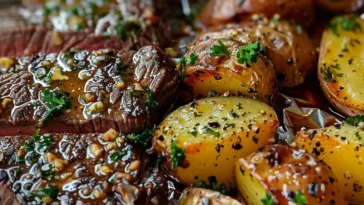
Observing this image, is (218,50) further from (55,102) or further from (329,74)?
(55,102)

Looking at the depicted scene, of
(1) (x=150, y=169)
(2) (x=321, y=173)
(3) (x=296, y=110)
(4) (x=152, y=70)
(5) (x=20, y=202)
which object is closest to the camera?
(2) (x=321, y=173)

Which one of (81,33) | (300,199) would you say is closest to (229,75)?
(300,199)

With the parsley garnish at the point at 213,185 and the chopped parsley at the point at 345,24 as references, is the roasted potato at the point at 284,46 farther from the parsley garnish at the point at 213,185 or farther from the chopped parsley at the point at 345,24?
the parsley garnish at the point at 213,185

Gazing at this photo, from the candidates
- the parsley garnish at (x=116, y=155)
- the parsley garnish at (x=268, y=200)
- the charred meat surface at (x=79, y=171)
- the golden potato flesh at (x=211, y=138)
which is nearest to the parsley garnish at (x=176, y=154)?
the golden potato flesh at (x=211, y=138)

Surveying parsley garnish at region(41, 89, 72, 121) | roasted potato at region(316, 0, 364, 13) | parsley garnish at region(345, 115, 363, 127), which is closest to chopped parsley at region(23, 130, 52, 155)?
parsley garnish at region(41, 89, 72, 121)

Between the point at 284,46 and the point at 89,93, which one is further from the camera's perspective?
the point at 284,46

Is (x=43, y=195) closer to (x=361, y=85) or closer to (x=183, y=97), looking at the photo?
(x=183, y=97)

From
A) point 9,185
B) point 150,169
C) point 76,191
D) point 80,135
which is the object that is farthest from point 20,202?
point 150,169
